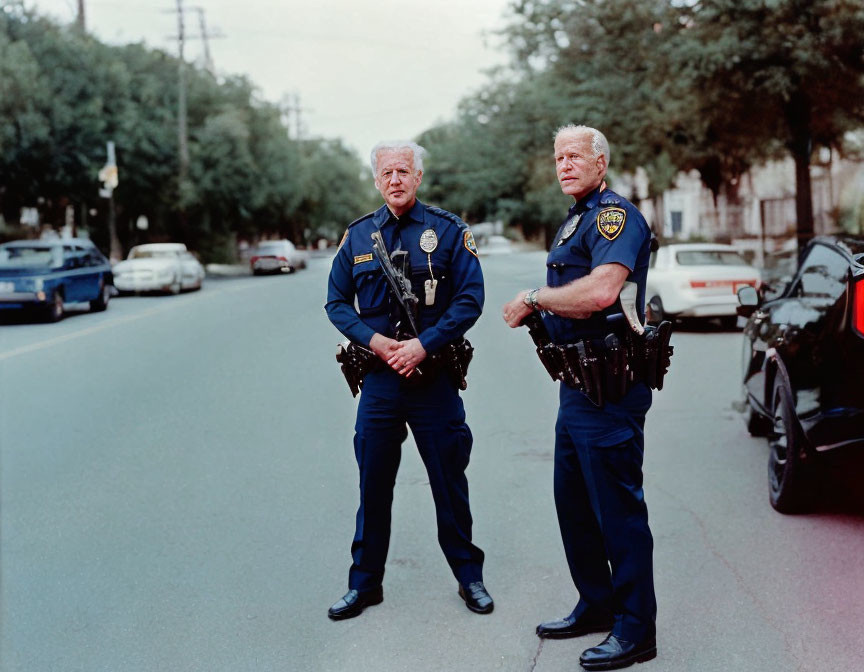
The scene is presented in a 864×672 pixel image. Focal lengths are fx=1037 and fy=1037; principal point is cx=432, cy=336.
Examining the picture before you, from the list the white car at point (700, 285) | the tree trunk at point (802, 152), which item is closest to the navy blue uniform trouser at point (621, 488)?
the white car at point (700, 285)

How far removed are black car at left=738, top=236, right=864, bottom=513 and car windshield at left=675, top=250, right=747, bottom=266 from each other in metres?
9.42

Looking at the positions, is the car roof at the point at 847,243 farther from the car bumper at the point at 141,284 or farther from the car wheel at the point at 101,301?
the car bumper at the point at 141,284

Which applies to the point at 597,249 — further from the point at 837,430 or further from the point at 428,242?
the point at 837,430

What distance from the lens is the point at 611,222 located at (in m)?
3.44

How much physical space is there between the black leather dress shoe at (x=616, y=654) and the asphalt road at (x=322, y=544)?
8cm

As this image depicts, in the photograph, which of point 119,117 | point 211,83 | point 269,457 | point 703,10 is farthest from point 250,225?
point 269,457

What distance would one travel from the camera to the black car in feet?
16.2

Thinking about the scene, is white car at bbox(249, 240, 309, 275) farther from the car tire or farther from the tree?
the car tire

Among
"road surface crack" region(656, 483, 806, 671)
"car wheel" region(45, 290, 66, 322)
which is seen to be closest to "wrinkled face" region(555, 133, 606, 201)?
"road surface crack" region(656, 483, 806, 671)

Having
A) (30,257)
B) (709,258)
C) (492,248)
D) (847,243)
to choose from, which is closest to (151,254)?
(30,257)

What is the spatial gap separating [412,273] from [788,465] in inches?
102

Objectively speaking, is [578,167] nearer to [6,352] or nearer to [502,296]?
[6,352]

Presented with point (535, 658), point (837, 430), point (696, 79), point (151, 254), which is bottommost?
point (535, 658)

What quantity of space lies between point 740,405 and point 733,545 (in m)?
2.43
